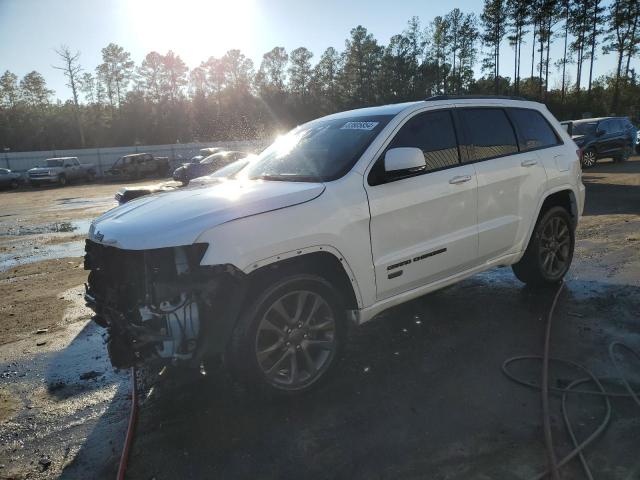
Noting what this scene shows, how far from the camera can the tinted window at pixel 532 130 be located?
4.95 meters

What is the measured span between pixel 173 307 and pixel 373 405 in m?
1.46

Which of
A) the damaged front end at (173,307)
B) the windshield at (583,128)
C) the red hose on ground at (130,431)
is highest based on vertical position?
the windshield at (583,128)

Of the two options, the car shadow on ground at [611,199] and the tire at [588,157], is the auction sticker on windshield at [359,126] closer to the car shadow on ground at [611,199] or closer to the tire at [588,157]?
the car shadow on ground at [611,199]

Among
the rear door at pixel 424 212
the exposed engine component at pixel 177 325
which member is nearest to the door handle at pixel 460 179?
the rear door at pixel 424 212

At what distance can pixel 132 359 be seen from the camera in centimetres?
310

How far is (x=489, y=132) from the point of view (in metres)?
4.62

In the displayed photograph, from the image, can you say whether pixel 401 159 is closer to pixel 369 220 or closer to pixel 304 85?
pixel 369 220

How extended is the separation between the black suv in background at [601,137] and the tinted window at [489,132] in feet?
50.7

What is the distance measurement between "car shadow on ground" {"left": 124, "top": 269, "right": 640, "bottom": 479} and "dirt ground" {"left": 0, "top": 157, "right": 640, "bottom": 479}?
10mm

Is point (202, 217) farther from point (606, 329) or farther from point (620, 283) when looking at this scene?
point (620, 283)

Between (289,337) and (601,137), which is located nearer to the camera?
(289,337)

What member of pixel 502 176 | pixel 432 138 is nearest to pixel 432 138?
pixel 432 138

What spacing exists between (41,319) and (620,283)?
21.4 feet

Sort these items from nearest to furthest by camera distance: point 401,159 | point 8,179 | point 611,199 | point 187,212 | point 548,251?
point 187,212 < point 401,159 < point 548,251 < point 611,199 < point 8,179
